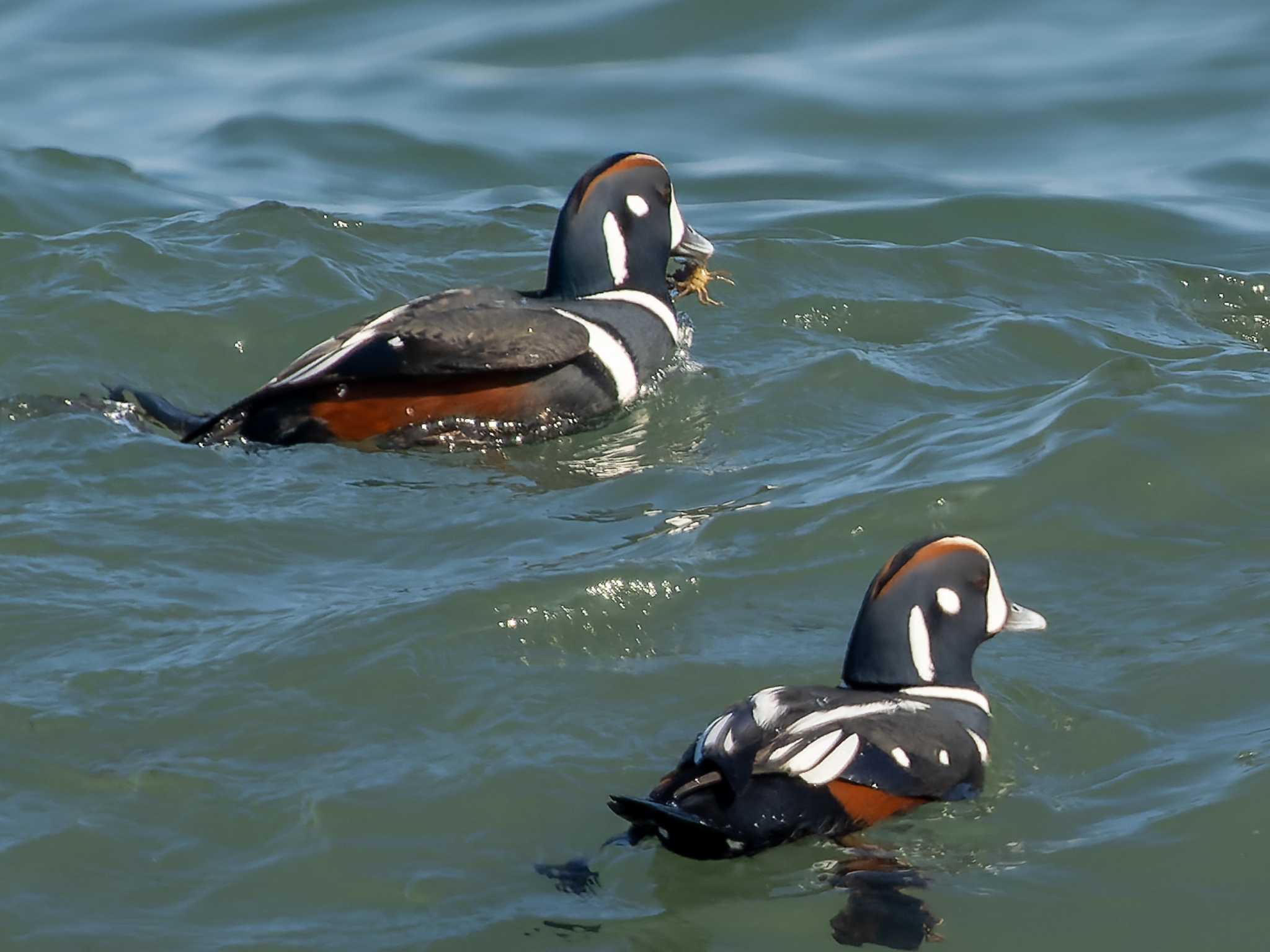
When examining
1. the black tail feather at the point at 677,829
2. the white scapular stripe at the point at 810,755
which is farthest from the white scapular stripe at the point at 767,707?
the black tail feather at the point at 677,829

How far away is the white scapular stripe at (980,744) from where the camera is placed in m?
5.59

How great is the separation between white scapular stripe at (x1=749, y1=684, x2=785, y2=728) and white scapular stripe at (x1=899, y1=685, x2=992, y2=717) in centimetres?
55

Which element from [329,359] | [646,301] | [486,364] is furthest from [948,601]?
[646,301]

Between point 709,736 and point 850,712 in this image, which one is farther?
point 850,712

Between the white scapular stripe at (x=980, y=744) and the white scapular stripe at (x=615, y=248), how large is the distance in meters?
4.05

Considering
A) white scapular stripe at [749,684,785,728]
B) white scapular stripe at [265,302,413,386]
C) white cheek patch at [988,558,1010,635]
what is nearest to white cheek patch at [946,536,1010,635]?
white cheek patch at [988,558,1010,635]

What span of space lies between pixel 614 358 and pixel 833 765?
151 inches

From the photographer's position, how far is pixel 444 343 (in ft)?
26.5

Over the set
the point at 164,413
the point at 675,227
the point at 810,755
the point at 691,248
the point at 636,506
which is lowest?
the point at 810,755

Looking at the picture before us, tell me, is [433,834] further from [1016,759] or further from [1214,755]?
[1214,755]

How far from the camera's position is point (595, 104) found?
13586 mm

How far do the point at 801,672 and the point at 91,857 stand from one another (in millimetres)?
2265

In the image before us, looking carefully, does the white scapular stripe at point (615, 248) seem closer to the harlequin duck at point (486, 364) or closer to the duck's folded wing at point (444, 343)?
the harlequin duck at point (486, 364)

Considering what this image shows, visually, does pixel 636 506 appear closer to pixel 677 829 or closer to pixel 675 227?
pixel 675 227
